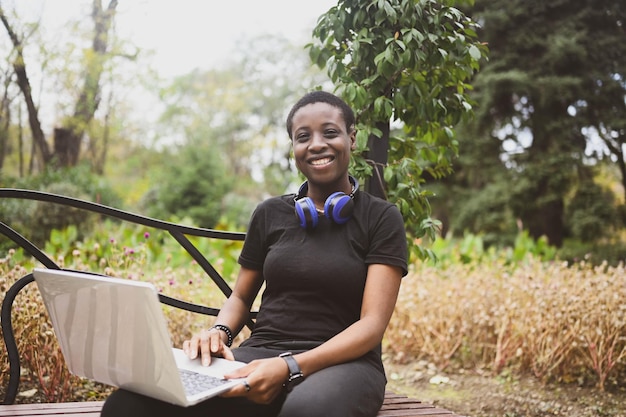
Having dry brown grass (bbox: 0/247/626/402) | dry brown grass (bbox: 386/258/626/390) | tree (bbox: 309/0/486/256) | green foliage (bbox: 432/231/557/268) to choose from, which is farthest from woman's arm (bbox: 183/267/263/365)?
green foliage (bbox: 432/231/557/268)

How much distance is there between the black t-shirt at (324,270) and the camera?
5.93 feet

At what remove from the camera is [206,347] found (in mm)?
1706

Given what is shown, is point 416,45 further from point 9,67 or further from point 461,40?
point 9,67

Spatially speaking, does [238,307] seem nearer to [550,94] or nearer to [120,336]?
[120,336]

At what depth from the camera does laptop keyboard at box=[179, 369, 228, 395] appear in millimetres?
1420

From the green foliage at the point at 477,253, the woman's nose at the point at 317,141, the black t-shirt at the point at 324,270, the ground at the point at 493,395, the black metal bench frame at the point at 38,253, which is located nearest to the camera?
the black t-shirt at the point at 324,270

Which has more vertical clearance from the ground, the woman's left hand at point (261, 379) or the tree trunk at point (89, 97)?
the tree trunk at point (89, 97)

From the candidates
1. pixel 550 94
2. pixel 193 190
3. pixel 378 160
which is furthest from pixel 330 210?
pixel 193 190

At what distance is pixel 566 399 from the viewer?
128 inches

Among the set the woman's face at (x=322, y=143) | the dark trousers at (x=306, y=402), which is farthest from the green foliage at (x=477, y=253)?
the dark trousers at (x=306, y=402)

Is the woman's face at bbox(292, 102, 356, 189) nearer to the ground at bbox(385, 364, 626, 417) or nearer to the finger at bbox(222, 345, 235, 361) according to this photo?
the finger at bbox(222, 345, 235, 361)

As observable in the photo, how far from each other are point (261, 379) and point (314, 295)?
41 cm

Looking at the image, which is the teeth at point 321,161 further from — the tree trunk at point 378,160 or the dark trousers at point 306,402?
the tree trunk at point 378,160

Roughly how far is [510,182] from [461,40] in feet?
23.6
